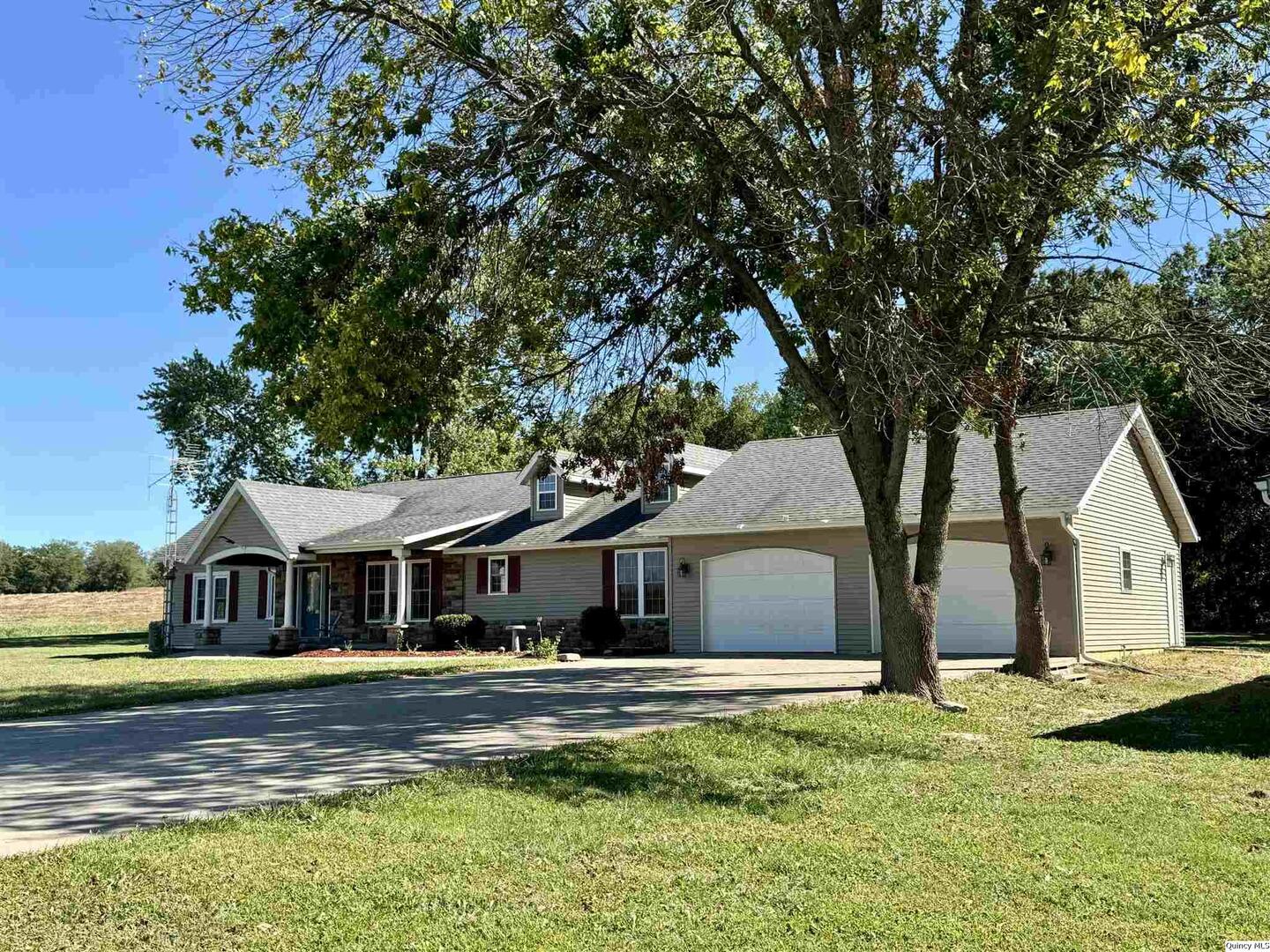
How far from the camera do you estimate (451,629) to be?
88.7ft

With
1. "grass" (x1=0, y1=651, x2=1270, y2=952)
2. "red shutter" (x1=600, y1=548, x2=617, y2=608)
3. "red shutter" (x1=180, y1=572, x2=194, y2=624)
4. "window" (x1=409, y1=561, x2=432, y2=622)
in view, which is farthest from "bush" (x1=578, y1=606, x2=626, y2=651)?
"grass" (x1=0, y1=651, x2=1270, y2=952)

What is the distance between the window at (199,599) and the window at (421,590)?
815cm

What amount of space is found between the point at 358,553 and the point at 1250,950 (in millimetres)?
26994

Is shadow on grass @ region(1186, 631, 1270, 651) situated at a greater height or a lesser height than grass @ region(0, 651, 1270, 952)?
lesser

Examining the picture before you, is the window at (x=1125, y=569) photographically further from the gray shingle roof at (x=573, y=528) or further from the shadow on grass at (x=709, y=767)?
the shadow on grass at (x=709, y=767)

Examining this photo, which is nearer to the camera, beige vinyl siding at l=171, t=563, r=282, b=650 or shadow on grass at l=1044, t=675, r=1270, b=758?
shadow on grass at l=1044, t=675, r=1270, b=758

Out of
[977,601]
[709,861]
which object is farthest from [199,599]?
[709,861]

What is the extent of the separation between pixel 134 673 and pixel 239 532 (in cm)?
1124

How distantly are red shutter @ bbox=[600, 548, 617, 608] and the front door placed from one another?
9.30 m

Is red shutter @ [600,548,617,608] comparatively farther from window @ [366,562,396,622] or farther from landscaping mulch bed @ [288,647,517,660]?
window @ [366,562,396,622]

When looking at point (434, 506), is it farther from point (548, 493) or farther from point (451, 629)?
point (451, 629)

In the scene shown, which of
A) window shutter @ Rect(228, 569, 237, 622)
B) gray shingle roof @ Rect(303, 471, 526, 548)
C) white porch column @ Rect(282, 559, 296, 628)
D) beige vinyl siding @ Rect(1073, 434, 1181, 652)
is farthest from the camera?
window shutter @ Rect(228, 569, 237, 622)

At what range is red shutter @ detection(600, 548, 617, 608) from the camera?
25.8m

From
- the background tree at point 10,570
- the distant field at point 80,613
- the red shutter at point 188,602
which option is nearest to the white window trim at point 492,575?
the red shutter at point 188,602
